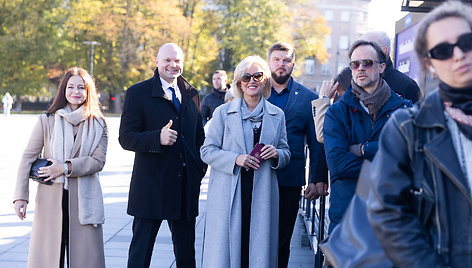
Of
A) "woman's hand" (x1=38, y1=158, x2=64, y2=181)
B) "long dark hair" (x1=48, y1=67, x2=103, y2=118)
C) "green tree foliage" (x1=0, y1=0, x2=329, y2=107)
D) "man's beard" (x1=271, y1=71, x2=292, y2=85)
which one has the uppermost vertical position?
"green tree foliage" (x1=0, y1=0, x2=329, y2=107)

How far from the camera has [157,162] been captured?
4863 millimetres

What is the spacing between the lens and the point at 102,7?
48.7 m

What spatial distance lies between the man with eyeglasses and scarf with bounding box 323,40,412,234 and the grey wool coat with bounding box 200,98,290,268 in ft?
2.31

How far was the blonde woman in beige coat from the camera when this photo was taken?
4449mm

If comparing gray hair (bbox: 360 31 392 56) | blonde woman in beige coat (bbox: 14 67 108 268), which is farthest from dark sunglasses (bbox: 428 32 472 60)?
blonde woman in beige coat (bbox: 14 67 108 268)

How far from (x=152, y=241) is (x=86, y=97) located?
1.27 meters

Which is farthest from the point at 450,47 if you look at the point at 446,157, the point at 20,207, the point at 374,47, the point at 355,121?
the point at 20,207

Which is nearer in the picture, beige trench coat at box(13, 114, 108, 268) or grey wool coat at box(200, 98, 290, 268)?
grey wool coat at box(200, 98, 290, 268)

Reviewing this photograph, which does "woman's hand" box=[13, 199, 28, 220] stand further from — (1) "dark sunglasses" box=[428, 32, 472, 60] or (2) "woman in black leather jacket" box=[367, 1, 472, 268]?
(1) "dark sunglasses" box=[428, 32, 472, 60]

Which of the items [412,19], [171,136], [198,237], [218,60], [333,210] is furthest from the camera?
[218,60]

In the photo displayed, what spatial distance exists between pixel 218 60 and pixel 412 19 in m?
45.8

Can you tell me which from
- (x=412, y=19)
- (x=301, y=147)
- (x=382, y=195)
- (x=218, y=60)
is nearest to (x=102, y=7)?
(x=218, y=60)

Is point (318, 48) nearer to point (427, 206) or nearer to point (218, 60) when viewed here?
point (218, 60)

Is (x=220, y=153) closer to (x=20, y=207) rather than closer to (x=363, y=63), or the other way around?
(x=363, y=63)
